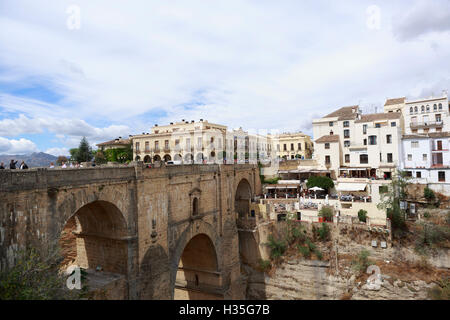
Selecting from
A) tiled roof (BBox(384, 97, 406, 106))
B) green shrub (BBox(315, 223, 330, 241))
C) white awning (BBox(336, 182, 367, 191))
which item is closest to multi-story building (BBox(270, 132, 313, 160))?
tiled roof (BBox(384, 97, 406, 106))

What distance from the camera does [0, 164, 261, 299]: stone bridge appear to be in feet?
30.9

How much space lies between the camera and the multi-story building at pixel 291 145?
5447 centimetres

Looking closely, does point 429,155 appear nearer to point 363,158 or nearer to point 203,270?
point 363,158

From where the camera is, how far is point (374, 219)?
2497 cm

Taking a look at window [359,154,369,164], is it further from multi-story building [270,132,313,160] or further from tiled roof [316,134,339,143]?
multi-story building [270,132,313,160]

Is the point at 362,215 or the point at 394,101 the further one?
the point at 394,101

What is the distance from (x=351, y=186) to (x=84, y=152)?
1486 inches

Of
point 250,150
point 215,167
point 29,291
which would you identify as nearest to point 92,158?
point 250,150

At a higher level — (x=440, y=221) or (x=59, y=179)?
(x=59, y=179)

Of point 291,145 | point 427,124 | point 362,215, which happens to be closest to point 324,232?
point 362,215

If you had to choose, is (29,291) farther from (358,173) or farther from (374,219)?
(358,173)

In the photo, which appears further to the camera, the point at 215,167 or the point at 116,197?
the point at 215,167

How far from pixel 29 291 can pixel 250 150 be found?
39.4 metres

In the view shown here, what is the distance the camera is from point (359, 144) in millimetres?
35531
